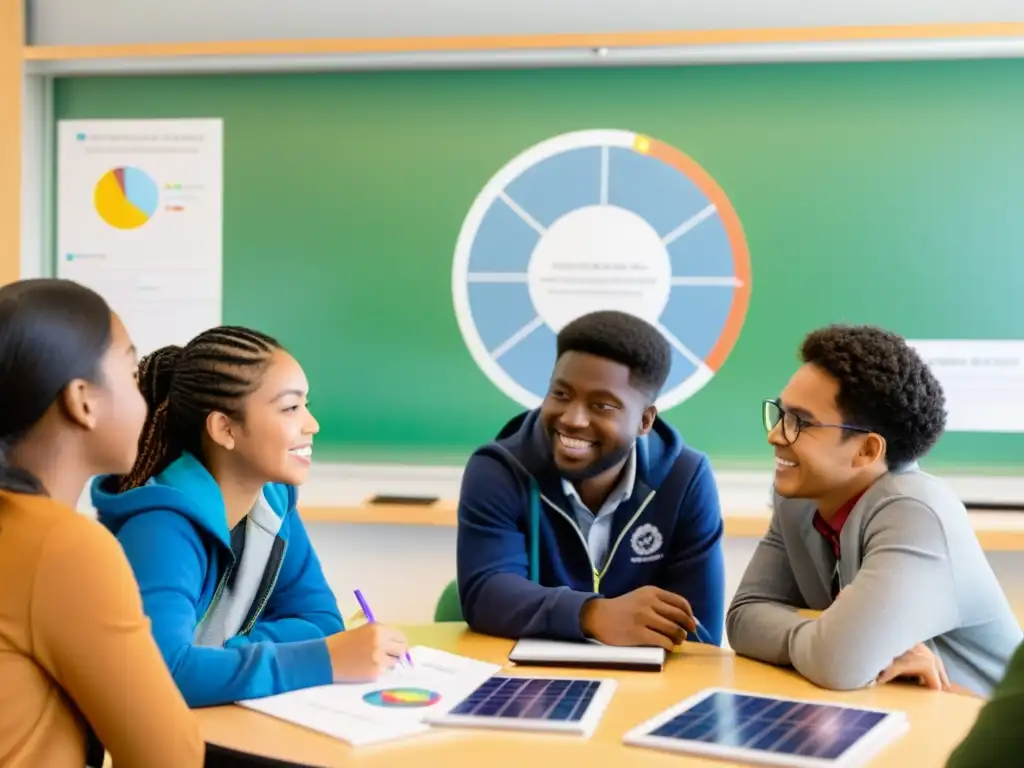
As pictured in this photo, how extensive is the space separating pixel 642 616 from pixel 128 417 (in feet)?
2.97

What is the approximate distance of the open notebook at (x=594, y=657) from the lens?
173 cm

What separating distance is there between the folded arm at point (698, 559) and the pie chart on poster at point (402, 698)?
775 mm

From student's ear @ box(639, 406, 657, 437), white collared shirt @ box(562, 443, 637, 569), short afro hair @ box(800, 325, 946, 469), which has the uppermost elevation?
short afro hair @ box(800, 325, 946, 469)

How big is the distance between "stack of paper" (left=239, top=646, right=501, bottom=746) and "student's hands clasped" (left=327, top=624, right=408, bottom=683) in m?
0.02

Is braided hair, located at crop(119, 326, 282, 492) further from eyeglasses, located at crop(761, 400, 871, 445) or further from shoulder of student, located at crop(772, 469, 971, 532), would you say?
shoulder of student, located at crop(772, 469, 971, 532)

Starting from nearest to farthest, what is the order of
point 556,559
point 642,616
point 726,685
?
point 726,685 → point 642,616 → point 556,559

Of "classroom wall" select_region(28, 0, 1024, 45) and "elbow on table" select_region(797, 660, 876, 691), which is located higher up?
"classroom wall" select_region(28, 0, 1024, 45)

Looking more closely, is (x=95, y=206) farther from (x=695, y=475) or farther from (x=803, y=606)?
(x=803, y=606)

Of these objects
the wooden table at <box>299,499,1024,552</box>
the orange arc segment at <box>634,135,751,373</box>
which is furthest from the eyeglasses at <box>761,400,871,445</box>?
the orange arc segment at <box>634,135,751,373</box>

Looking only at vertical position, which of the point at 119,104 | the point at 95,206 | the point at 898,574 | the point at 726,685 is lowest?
the point at 726,685

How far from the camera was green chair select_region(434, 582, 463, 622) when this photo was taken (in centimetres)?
231

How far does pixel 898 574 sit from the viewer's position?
1691 mm

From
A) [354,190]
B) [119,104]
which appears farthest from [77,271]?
[354,190]

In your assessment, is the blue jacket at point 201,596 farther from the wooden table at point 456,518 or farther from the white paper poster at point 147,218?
the white paper poster at point 147,218
